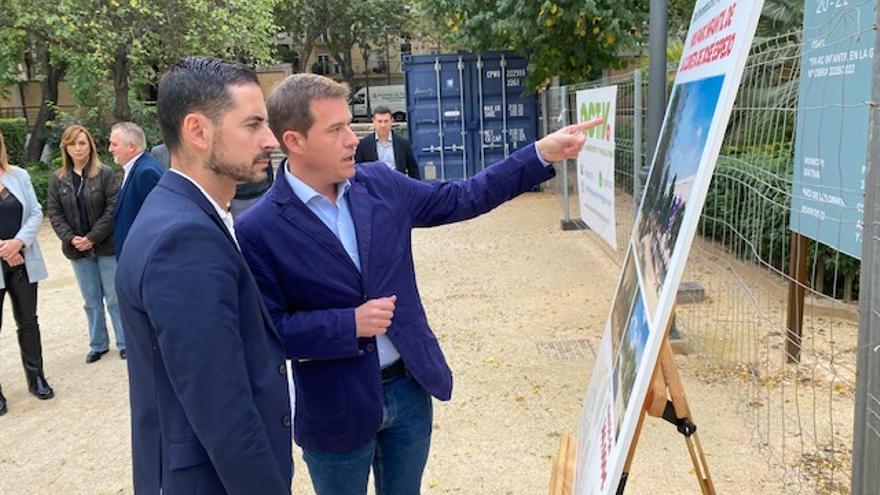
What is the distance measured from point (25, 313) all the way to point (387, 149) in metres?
3.23

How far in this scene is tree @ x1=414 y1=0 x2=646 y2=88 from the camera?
405 inches

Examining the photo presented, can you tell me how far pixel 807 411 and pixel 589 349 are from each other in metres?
1.57

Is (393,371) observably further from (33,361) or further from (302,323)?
(33,361)

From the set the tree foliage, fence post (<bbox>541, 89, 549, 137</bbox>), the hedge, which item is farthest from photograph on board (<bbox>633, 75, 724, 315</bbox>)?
the hedge

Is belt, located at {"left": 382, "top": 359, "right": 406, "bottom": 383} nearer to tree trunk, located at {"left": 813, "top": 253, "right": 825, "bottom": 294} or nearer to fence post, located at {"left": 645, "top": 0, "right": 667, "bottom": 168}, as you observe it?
fence post, located at {"left": 645, "top": 0, "right": 667, "bottom": 168}

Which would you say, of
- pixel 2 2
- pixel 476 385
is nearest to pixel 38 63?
pixel 2 2

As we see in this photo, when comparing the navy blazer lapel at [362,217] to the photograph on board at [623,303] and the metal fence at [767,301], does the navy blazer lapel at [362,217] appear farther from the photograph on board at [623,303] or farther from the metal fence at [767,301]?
the metal fence at [767,301]

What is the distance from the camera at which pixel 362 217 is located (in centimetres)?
220

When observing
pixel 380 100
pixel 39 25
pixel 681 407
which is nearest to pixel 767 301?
pixel 681 407

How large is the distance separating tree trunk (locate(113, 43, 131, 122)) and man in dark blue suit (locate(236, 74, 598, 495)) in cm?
1362

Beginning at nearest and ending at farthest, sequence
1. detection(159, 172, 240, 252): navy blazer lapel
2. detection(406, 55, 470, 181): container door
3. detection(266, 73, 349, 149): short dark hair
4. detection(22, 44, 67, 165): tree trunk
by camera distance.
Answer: detection(159, 172, 240, 252): navy blazer lapel < detection(266, 73, 349, 149): short dark hair < detection(406, 55, 470, 181): container door < detection(22, 44, 67, 165): tree trunk

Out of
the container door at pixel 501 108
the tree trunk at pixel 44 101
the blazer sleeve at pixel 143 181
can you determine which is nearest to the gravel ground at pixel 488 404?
the blazer sleeve at pixel 143 181

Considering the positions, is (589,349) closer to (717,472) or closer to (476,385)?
(476,385)

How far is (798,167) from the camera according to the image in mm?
3545
